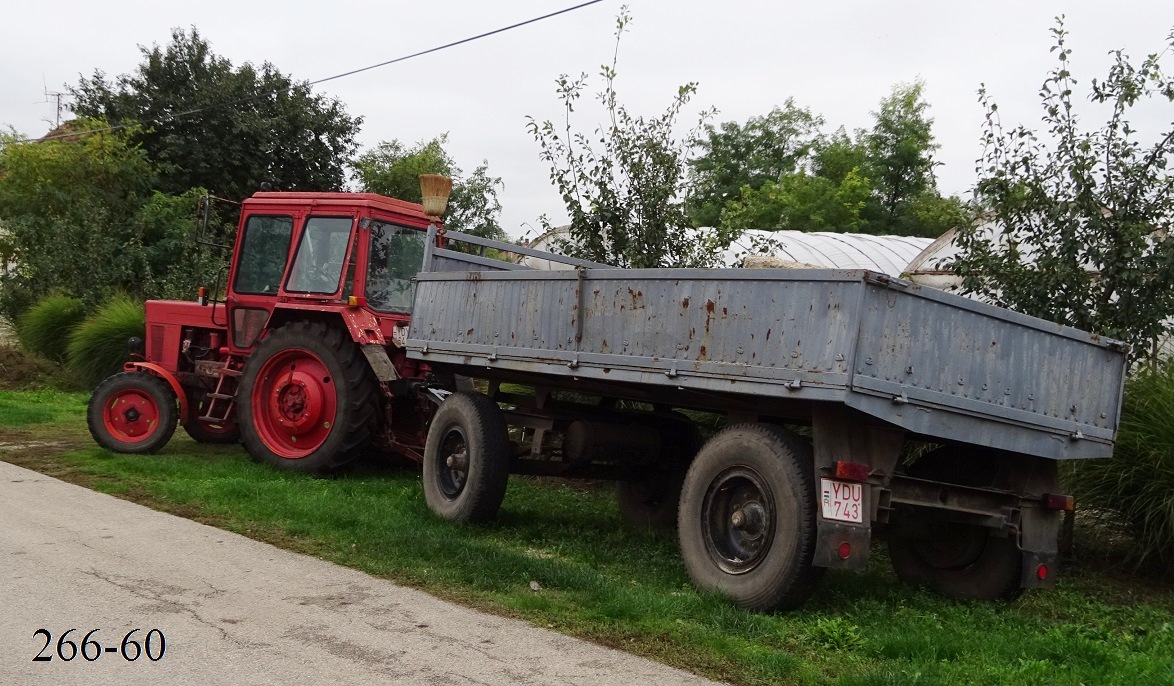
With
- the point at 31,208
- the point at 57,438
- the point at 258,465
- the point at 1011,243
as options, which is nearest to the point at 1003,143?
the point at 1011,243

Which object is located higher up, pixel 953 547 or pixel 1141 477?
pixel 1141 477

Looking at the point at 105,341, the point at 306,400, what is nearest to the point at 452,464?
the point at 306,400

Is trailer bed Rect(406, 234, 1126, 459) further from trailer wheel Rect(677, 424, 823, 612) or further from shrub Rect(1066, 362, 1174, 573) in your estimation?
shrub Rect(1066, 362, 1174, 573)

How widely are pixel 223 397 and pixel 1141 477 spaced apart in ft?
28.8

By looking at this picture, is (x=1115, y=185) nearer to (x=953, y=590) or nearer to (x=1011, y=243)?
(x=1011, y=243)

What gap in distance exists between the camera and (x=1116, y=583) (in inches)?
319

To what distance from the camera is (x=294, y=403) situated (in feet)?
37.2

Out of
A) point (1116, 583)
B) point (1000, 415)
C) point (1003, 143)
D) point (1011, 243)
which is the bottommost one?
point (1116, 583)

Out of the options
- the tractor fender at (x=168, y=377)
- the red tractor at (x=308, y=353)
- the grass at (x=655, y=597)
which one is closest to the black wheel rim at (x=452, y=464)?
the grass at (x=655, y=597)

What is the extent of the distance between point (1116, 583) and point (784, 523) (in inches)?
131

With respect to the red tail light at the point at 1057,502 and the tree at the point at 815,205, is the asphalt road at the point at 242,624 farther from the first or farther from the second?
the tree at the point at 815,205

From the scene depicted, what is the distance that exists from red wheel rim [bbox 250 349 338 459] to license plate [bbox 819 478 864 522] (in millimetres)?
6175

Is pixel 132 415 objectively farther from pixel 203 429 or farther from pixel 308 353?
pixel 308 353

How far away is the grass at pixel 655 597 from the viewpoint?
548 centimetres
